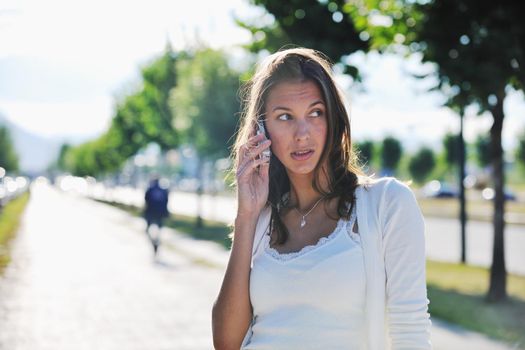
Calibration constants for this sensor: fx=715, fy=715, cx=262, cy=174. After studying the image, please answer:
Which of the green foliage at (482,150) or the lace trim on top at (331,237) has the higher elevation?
the lace trim on top at (331,237)

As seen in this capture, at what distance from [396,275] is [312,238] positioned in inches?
14.0

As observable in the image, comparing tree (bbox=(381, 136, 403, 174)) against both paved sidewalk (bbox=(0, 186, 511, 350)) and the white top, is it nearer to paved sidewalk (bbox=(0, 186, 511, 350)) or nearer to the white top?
paved sidewalk (bbox=(0, 186, 511, 350))

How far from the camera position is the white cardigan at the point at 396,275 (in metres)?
2.15

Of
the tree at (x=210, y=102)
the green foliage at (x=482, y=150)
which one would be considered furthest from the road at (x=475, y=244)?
the green foliage at (x=482, y=150)

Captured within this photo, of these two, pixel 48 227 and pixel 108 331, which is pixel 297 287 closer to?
pixel 108 331

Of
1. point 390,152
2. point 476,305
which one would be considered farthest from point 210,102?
point 390,152

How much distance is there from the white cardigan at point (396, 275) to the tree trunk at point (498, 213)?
26.0 feet

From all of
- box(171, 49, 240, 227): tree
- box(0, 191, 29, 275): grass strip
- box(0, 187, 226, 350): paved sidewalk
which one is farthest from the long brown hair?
box(171, 49, 240, 227): tree

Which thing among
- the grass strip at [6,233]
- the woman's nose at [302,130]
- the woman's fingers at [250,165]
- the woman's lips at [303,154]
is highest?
the woman's nose at [302,130]

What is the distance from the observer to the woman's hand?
2523mm

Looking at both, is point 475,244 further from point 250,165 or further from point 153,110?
point 153,110

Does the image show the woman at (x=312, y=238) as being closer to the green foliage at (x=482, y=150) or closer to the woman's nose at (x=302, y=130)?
the woman's nose at (x=302, y=130)

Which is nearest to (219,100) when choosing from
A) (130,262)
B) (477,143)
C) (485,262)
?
(130,262)

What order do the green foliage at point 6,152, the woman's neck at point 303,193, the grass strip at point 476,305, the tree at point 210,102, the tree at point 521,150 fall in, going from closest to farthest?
the woman's neck at point 303,193 < the grass strip at point 476,305 < the tree at point 210,102 < the tree at point 521,150 < the green foliage at point 6,152
